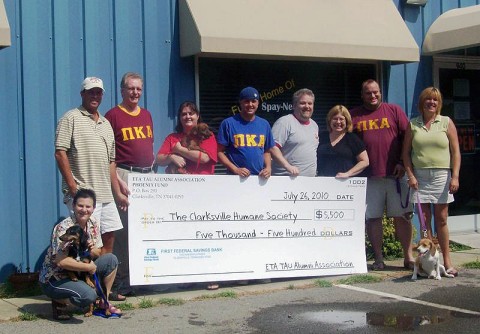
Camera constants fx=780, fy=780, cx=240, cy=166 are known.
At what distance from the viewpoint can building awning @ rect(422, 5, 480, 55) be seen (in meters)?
10.0

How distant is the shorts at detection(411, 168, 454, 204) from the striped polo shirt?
344 cm

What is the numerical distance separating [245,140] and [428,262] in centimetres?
231

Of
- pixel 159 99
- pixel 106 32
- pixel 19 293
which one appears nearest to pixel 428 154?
pixel 159 99

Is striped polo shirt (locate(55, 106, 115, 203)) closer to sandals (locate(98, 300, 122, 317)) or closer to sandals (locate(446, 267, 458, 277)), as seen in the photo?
sandals (locate(98, 300, 122, 317))

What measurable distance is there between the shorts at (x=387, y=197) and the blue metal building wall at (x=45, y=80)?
2.68m

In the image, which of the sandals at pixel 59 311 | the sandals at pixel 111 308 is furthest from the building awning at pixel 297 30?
the sandals at pixel 59 311

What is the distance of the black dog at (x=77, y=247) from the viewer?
20.9ft

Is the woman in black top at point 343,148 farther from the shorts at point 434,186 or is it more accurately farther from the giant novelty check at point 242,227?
the shorts at point 434,186

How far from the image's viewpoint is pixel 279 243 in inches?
324

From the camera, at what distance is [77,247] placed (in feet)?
21.1

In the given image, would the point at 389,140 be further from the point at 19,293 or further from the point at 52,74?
the point at 19,293

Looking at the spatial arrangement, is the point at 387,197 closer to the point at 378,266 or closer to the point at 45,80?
the point at 378,266

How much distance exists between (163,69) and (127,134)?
1.53 metres

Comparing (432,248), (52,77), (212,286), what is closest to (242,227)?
(212,286)
